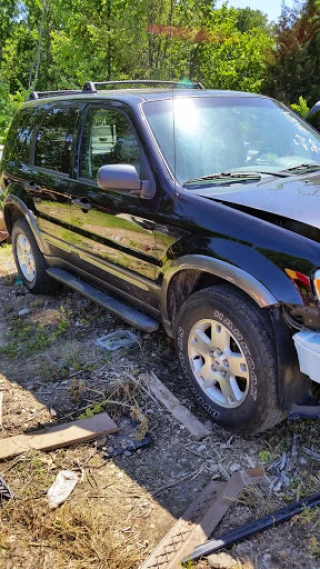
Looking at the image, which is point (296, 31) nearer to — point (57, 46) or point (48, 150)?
point (57, 46)

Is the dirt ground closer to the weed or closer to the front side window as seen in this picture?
the weed

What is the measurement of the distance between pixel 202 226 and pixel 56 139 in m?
2.20

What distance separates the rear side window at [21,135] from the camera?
483 cm

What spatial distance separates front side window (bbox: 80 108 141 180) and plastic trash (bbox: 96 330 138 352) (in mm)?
1313

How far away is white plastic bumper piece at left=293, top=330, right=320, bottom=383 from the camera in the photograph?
2217mm

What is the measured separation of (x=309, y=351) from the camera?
87.8 inches

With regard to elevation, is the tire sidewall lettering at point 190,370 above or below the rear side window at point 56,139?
below

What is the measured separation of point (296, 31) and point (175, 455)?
14.2 metres

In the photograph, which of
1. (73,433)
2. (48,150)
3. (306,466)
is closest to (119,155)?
(48,150)

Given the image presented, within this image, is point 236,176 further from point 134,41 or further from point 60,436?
point 134,41

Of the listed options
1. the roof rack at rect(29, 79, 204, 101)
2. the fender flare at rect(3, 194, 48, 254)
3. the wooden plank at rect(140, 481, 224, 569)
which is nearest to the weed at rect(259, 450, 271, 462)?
the wooden plank at rect(140, 481, 224, 569)

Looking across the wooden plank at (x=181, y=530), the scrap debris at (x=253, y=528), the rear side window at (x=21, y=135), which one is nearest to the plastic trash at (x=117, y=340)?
the wooden plank at (x=181, y=530)

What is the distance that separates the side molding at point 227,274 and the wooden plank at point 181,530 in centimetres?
101

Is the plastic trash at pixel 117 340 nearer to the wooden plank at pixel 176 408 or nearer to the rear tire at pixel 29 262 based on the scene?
the wooden plank at pixel 176 408
